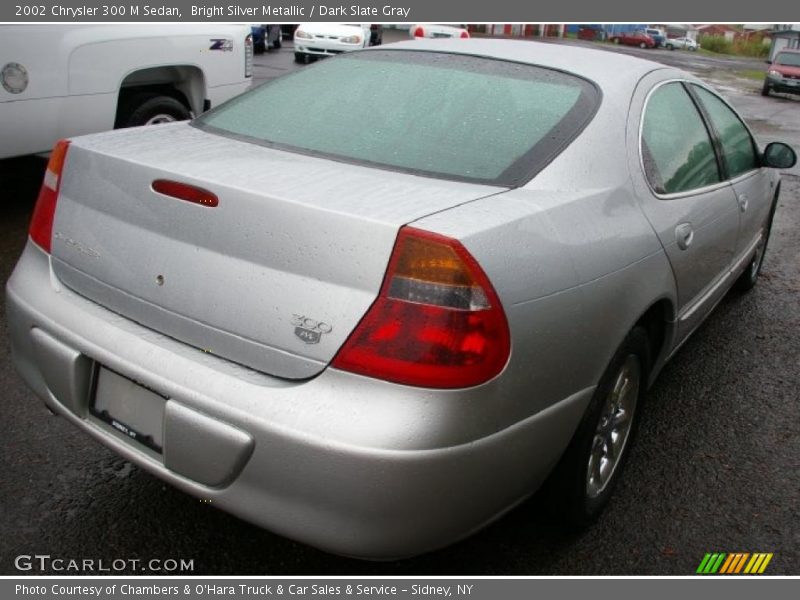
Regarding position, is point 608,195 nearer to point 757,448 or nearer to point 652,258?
point 652,258

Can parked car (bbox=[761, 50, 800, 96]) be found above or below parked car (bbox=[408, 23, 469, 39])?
below

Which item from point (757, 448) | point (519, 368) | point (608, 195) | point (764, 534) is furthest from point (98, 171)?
point (757, 448)

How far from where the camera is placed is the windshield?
993 inches

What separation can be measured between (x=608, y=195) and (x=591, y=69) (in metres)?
0.70

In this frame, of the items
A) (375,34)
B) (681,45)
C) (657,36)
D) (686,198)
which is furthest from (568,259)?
(681,45)

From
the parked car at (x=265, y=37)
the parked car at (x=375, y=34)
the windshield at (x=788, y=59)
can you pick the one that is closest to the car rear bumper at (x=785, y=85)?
the windshield at (x=788, y=59)

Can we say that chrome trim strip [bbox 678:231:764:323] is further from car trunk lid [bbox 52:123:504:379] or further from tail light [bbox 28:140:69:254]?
tail light [bbox 28:140:69:254]

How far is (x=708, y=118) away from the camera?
141 inches

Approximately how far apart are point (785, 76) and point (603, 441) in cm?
2610

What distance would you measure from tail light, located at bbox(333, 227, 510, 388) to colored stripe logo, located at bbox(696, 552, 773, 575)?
4.12 feet

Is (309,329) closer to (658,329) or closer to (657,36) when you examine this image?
(658,329)

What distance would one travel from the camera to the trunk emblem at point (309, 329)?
190 centimetres

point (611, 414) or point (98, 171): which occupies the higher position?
point (98, 171)

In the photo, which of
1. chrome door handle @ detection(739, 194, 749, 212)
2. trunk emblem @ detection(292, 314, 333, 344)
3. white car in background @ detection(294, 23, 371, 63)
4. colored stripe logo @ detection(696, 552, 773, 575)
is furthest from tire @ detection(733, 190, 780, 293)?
white car in background @ detection(294, 23, 371, 63)
